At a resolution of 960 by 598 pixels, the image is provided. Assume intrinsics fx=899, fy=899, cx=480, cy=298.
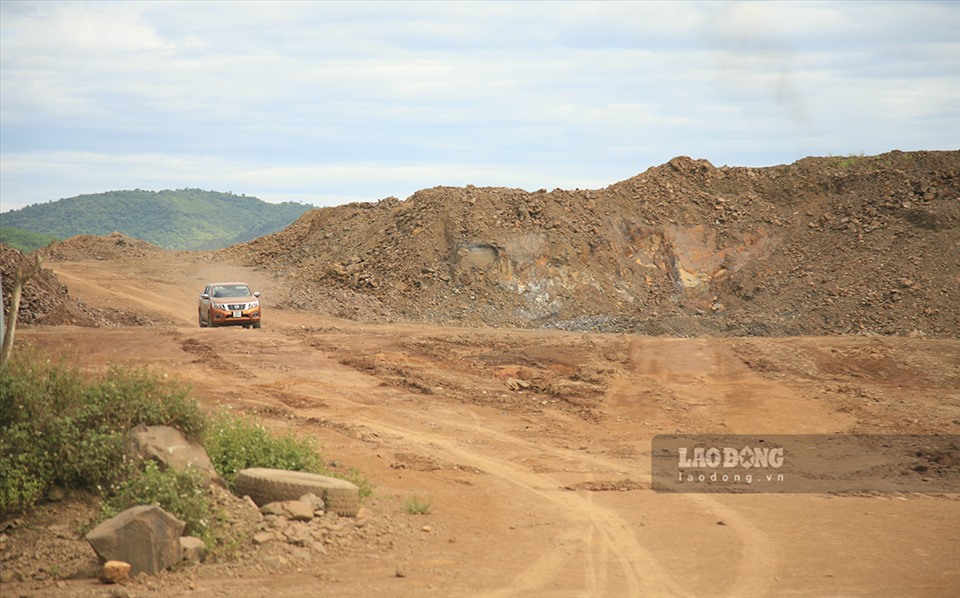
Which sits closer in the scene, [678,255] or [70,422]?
[70,422]

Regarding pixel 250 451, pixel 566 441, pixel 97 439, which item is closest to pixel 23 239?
pixel 566 441

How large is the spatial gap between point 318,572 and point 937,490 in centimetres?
913

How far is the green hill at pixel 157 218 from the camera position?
409ft

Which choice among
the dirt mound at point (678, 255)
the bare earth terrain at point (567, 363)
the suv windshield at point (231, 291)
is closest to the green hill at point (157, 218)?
the bare earth terrain at point (567, 363)

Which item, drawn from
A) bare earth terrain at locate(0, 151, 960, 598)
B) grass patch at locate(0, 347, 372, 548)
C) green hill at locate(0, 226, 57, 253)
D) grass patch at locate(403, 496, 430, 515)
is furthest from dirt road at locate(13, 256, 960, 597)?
green hill at locate(0, 226, 57, 253)

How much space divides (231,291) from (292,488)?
17691 mm

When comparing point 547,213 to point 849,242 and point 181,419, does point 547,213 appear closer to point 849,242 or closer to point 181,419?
point 849,242

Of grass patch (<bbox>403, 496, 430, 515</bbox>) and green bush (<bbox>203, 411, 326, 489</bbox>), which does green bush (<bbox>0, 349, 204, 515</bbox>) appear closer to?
green bush (<bbox>203, 411, 326, 489</bbox>)

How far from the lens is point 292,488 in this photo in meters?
9.79

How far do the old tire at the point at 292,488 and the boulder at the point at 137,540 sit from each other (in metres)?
1.77

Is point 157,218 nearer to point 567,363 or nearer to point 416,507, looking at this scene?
point 567,363

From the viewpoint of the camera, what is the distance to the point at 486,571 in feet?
29.7

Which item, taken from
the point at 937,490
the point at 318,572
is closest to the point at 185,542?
the point at 318,572

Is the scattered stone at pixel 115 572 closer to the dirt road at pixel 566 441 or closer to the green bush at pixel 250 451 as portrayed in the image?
the dirt road at pixel 566 441
